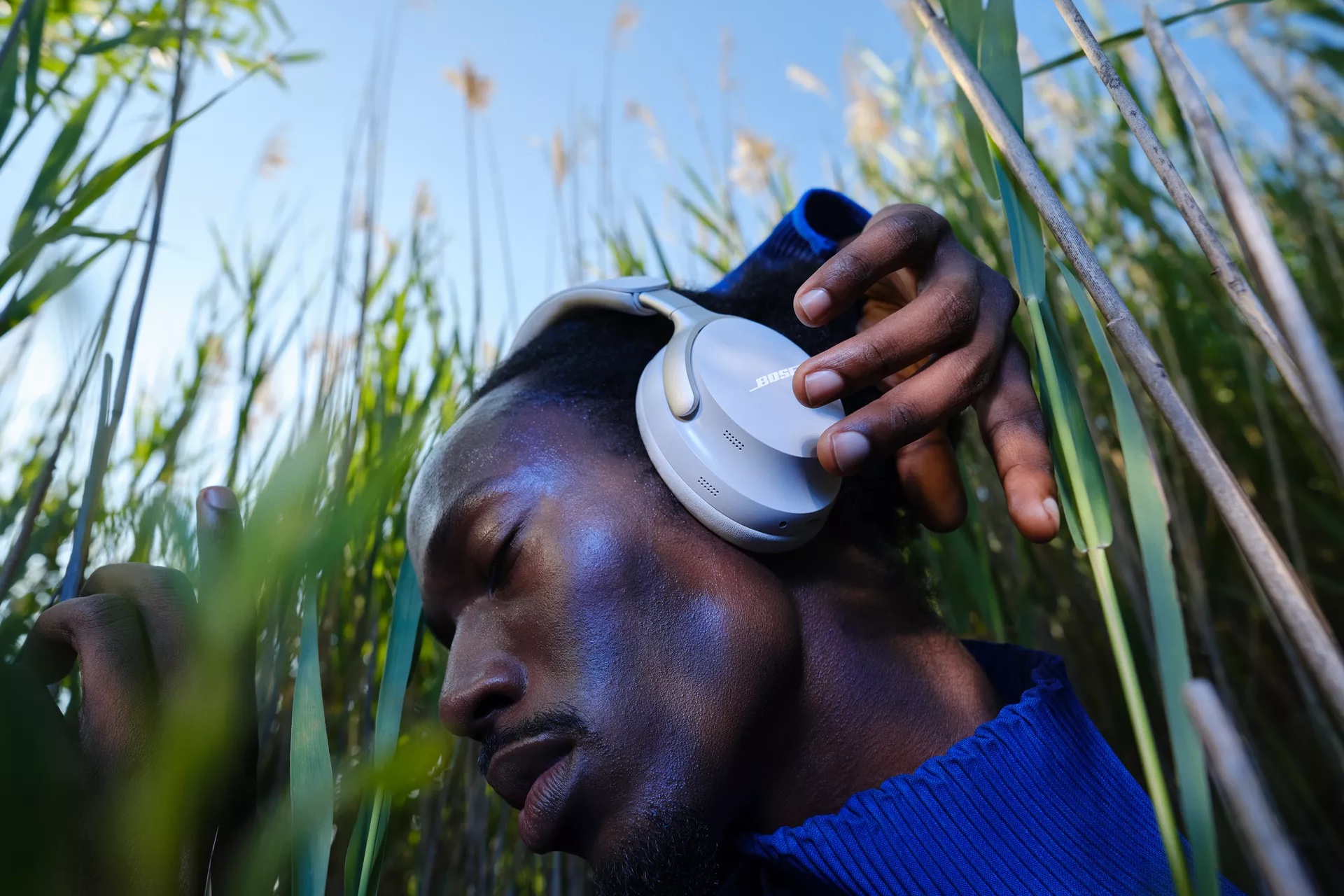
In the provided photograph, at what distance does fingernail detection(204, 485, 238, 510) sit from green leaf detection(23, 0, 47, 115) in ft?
1.02

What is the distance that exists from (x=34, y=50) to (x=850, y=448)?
666 millimetres

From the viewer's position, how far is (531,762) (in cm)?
67

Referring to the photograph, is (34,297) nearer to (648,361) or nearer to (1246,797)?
(648,361)

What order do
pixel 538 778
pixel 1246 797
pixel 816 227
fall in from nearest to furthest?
pixel 1246 797 → pixel 538 778 → pixel 816 227

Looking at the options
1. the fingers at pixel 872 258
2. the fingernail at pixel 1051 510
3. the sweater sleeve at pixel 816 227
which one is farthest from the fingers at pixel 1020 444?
the sweater sleeve at pixel 816 227

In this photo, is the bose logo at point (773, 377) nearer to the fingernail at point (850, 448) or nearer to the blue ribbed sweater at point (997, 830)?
the fingernail at point (850, 448)

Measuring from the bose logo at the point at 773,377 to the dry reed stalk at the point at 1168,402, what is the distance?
0.26 meters

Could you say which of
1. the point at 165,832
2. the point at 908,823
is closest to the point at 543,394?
the point at 908,823

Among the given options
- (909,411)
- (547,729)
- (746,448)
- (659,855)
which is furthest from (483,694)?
(909,411)

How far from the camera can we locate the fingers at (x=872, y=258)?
58 cm

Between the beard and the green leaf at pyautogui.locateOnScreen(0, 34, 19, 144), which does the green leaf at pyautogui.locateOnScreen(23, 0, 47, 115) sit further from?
the beard

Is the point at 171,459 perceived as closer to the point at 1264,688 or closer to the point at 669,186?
the point at 669,186

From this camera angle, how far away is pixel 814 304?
581mm

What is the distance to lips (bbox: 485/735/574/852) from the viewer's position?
656mm
